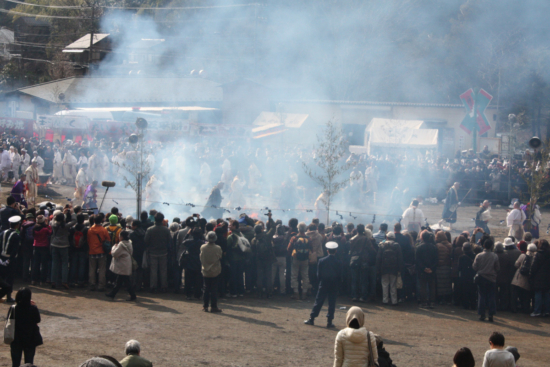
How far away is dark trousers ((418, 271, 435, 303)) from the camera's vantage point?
8430 millimetres

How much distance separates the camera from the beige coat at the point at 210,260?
7605 millimetres

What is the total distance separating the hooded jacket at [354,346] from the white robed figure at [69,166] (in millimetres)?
18310

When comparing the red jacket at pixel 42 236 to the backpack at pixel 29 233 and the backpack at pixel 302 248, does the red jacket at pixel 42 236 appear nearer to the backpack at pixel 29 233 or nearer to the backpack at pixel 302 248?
the backpack at pixel 29 233

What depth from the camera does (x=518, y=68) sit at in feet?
110

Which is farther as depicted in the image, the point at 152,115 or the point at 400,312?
the point at 152,115

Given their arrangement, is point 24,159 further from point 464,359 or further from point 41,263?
point 464,359

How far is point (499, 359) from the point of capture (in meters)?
4.00

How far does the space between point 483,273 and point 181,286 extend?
501 cm

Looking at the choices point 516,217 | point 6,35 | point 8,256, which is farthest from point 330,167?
point 6,35

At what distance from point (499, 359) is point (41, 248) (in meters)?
7.34

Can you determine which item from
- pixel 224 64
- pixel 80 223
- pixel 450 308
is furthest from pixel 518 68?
pixel 80 223

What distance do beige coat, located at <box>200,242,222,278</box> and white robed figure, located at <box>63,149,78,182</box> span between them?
14.5m

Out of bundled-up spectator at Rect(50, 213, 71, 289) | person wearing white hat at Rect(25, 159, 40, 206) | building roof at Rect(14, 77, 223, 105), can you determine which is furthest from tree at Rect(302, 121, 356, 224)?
building roof at Rect(14, 77, 223, 105)

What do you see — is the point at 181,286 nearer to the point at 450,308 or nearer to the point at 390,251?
the point at 390,251
